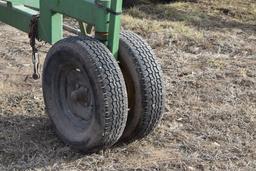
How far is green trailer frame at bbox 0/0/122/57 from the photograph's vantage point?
357 centimetres

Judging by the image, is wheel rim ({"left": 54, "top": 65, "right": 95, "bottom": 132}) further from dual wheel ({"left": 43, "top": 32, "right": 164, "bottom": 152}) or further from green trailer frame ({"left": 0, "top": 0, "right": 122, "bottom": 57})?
→ green trailer frame ({"left": 0, "top": 0, "right": 122, "bottom": 57})

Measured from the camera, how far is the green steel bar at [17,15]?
4215mm

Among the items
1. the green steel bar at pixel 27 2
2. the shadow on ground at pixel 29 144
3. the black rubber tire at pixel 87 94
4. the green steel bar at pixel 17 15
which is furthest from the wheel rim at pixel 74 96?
the green steel bar at pixel 27 2

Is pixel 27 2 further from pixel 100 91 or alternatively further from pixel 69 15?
pixel 100 91

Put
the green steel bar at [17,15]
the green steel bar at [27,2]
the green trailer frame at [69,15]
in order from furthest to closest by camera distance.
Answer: the green steel bar at [27,2]
the green steel bar at [17,15]
the green trailer frame at [69,15]

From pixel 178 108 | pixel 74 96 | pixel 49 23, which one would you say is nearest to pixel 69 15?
pixel 49 23

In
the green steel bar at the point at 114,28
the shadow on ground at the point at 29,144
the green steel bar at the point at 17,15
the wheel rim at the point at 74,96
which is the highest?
the green steel bar at the point at 114,28

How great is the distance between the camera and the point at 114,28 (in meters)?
3.57

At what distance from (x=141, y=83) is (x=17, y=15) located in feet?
4.20

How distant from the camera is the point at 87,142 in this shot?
3672mm

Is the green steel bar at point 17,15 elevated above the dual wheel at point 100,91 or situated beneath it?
elevated above

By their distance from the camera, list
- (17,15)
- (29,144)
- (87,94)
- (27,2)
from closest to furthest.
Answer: (87,94)
(29,144)
(17,15)
(27,2)

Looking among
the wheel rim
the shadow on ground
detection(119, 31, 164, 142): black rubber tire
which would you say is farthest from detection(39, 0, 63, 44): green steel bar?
the shadow on ground

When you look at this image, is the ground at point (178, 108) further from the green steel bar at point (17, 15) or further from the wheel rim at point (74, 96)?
the green steel bar at point (17, 15)
